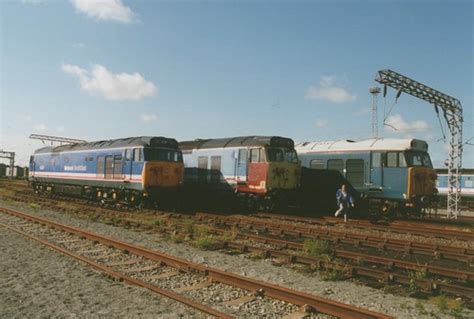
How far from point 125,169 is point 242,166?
569 cm

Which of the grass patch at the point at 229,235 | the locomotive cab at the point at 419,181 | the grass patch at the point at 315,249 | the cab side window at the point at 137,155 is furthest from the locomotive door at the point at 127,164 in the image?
the locomotive cab at the point at 419,181

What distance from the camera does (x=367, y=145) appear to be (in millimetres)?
19094

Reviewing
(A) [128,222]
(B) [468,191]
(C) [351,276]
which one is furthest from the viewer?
(B) [468,191]

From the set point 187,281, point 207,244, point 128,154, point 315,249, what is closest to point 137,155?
point 128,154

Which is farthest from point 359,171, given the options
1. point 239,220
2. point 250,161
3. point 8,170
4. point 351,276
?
point 8,170

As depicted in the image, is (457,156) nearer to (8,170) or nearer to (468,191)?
(468,191)

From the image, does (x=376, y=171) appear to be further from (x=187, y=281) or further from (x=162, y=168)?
(x=187, y=281)

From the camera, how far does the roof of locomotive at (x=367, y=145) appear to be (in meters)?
17.9

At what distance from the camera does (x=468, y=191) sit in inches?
1307

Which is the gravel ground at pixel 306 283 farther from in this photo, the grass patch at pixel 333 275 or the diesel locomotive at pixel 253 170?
the diesel locomotive at pixel 253 170

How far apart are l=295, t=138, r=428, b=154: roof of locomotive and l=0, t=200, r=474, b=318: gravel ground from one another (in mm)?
10520

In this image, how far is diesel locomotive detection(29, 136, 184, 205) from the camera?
65.5 ft

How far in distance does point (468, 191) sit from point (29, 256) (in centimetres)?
3250

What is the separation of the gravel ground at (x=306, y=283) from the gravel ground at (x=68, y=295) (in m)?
0.41
